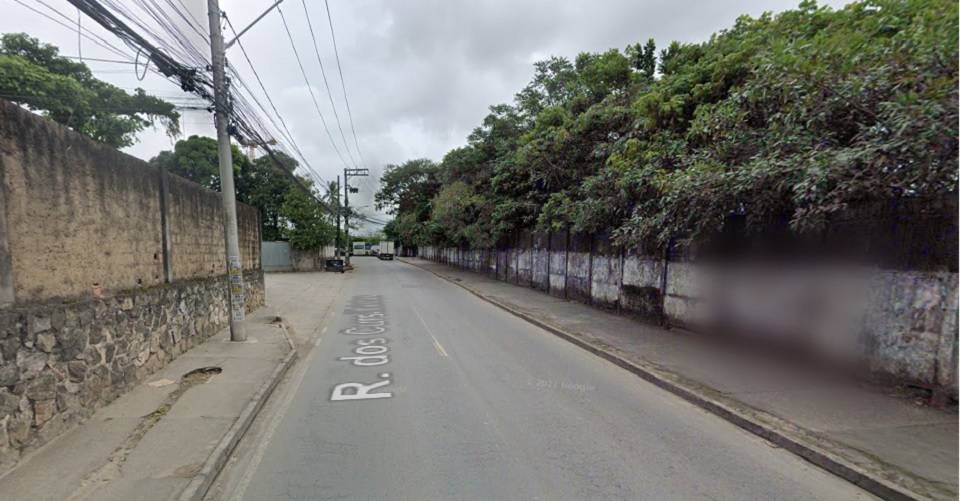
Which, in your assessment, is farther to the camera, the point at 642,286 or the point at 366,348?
the point at 642,286

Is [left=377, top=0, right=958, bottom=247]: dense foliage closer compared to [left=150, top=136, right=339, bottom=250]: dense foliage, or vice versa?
[left=377, top=0, right=958, bottom=247]: dense foliage

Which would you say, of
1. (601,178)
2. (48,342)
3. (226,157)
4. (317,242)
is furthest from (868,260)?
(317,242)

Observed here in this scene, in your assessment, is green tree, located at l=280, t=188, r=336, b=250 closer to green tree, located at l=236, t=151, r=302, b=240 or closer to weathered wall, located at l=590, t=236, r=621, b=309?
green tree, located at l=236, t=151, r=302, b=240

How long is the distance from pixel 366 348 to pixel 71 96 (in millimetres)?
16513

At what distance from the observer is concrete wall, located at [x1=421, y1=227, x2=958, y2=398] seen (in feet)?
15.5

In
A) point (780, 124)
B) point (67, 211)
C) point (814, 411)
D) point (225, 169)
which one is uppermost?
point (780, 124)

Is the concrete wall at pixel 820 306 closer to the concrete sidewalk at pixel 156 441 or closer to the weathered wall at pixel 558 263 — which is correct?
the weathered wall at pixel 558 263

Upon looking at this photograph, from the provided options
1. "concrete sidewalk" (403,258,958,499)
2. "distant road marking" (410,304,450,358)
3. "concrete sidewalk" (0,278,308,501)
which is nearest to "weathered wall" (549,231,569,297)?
"distant road marking" (410,304,450,358)

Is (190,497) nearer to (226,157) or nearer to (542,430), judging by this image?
(542,430)

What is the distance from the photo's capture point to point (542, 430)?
4.37m

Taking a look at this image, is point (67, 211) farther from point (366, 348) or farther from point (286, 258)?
point (286, 258)

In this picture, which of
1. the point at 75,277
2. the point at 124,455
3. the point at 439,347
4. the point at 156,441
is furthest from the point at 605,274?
the point at 75,277

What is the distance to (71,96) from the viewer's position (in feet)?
50.8

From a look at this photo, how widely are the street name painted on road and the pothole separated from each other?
1.84 metres
